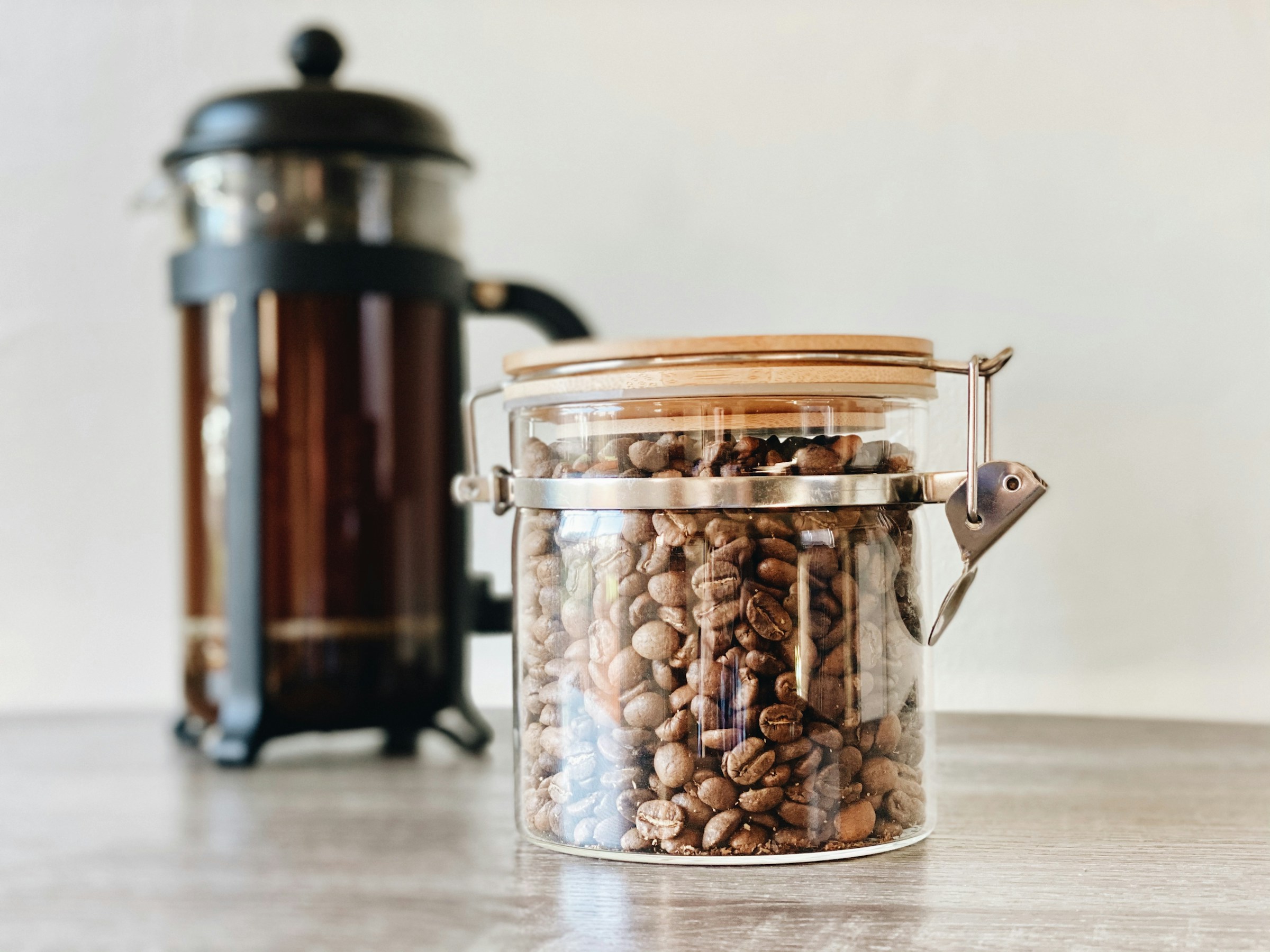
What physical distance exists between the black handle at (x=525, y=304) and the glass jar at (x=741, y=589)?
337 mm

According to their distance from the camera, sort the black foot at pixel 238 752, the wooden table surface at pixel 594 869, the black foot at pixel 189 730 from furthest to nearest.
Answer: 1. the black foot at pixel 189 730
2. the black foot at pixel 238 752
3. the wooden table surface at pixel 594 869

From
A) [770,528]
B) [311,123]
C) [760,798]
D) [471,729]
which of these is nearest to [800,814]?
[760,798]

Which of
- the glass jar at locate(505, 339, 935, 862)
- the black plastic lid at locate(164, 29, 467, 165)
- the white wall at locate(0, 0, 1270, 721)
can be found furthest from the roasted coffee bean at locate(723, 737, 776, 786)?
the black plastic lid at locate(164, 29, 467, 165)

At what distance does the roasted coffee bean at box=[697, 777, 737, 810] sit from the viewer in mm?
543

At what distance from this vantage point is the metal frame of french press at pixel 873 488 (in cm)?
55

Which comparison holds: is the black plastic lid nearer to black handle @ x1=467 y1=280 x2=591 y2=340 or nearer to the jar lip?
black handle @ x1=467 y1=280 x2=591 y2=340

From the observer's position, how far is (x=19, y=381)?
1197mm

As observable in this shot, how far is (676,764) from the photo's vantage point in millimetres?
545

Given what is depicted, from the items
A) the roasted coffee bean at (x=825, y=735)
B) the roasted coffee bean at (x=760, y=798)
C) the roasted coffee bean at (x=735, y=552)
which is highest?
the roasted coffee bean at (x=735, y=552)

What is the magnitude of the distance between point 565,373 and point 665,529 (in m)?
0.09

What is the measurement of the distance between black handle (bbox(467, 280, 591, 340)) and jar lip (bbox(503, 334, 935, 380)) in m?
0.35

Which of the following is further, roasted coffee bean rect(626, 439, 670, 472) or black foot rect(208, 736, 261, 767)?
black foot rect(208, 736, 261, 767)

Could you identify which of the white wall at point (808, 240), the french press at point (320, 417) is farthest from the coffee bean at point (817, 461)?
the french press at point (320, 417)

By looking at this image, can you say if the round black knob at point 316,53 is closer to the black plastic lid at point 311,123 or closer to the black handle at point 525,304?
the black plastic lid at point 311,123
